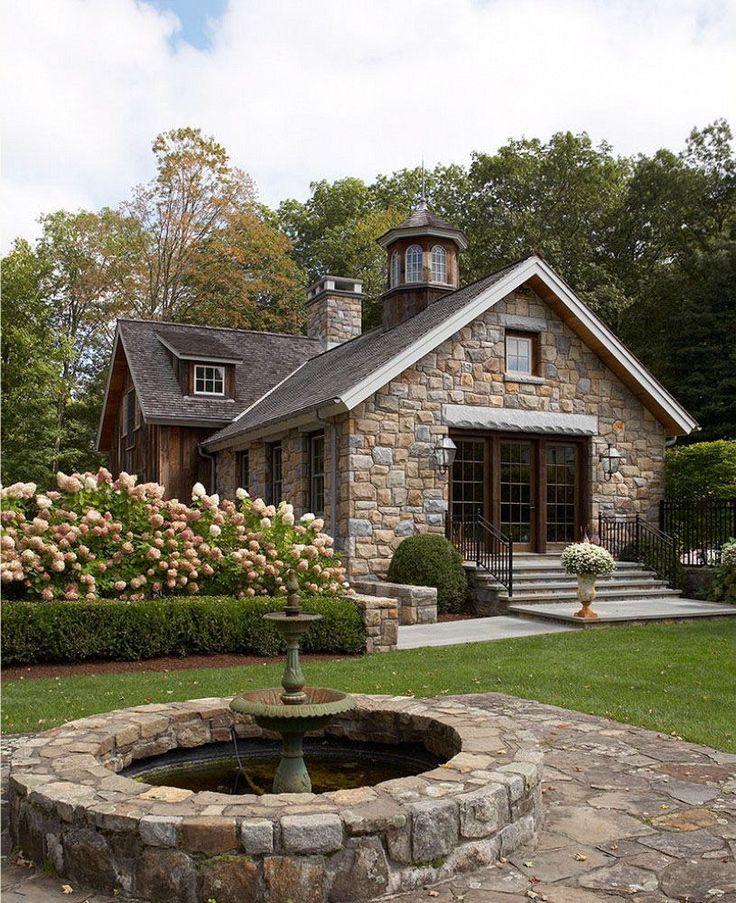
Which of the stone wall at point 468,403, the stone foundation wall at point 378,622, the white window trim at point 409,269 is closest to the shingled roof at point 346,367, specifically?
the stone wall at point 468,403

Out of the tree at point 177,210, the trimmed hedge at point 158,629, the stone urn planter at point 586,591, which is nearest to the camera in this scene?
the trimmed hedge at point 158,629

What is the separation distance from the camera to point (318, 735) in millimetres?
6449

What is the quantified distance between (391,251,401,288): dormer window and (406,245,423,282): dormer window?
0.78 feet

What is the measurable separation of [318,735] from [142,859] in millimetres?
2457

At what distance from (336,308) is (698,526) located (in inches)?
485

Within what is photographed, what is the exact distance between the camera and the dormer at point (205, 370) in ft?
70.7

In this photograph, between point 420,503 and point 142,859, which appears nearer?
point 142,859

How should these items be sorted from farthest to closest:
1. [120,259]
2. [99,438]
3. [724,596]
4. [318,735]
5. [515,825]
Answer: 1. [120,259]
2. [99,438]
3. [724,596]
4. [318,735]
5. [515,825]

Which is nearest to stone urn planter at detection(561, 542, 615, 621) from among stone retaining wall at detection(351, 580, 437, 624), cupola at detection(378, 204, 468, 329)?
stone retaining wall at detection(351, 580, 437, 624)

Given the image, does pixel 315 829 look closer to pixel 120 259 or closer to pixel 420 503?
pixel 420 503

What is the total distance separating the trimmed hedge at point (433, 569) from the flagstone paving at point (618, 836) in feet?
25.3

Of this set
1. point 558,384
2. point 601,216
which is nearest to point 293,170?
point 601,216

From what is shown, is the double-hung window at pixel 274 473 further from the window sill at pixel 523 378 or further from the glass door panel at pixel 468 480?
the window sill at pixel 523 378

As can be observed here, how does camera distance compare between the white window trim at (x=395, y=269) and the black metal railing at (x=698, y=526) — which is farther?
the white window trim at (x=395, y=269)
